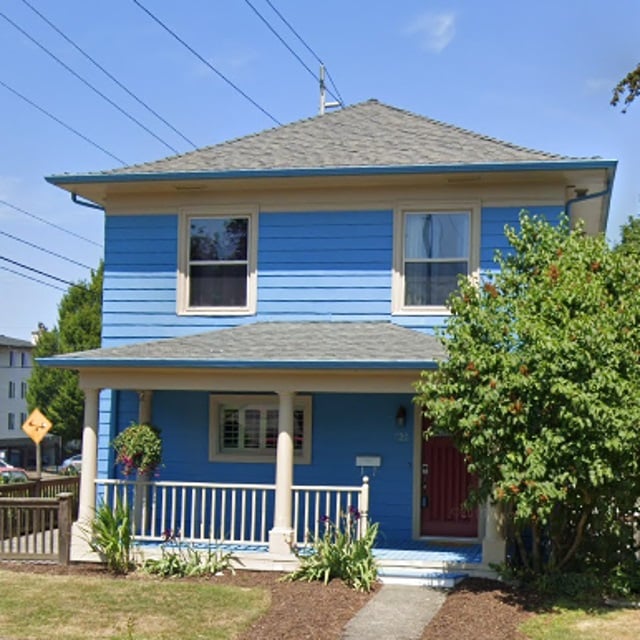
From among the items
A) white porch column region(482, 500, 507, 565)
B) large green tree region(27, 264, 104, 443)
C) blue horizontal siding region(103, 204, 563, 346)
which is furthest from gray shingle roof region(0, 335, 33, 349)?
white porch column region(482, 500, 507, 565)

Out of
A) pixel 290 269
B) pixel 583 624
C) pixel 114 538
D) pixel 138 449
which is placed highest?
pixel 290 269

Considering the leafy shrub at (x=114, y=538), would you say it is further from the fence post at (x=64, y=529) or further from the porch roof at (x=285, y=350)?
the porch roof at (x=285, y=350)

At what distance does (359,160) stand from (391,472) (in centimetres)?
467

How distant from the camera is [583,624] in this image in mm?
9281

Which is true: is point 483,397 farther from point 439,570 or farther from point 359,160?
point 359,160

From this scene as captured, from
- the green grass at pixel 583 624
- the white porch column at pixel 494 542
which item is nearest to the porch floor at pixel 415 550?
the white porch column at pixel 494 542

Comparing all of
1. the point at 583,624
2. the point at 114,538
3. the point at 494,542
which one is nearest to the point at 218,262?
the point at 114,538

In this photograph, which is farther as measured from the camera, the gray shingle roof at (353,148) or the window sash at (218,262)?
the window sash at (218,262)

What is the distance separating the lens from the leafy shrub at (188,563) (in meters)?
11.9

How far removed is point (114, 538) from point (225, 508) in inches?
92.6

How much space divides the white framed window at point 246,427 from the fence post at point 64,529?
2520 mm

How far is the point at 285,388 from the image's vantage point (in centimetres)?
1249

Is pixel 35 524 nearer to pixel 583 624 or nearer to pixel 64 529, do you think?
pixel 64 529

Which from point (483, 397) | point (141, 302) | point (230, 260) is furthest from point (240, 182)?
point (483, 397)
